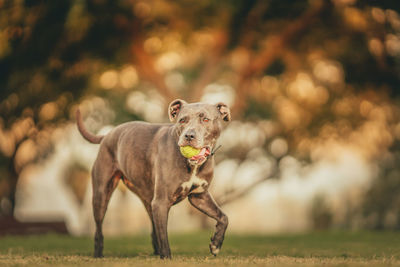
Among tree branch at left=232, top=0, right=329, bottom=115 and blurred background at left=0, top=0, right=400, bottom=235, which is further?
tree branch at left=232, top=0, right=329, bottom=115

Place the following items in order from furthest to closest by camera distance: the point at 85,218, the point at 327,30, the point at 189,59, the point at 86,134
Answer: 1. the point at 85,218
2. the point at 189,59
3. the point at 327,30
4. the point at 86,134

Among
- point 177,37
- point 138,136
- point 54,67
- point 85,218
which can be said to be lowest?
point 85,218

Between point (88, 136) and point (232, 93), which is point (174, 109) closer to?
point (88, 136)

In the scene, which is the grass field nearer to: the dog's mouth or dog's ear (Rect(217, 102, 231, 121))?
the dog's mouth

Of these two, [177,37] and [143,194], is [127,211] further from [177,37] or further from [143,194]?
[143,194]

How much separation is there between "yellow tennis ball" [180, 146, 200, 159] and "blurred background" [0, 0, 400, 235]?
22.1 feet

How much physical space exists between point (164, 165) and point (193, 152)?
585 millimetres

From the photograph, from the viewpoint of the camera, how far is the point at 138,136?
24.8 ft

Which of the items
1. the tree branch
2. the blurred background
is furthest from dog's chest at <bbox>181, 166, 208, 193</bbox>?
the tree branch

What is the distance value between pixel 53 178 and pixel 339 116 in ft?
42.3

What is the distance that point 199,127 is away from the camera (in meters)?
6.32

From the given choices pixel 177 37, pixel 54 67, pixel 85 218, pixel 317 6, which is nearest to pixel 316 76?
pixel 317 6

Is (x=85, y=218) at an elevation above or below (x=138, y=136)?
below

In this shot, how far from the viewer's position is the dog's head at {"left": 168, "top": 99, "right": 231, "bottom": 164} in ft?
20.3
